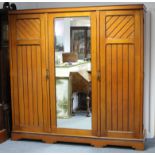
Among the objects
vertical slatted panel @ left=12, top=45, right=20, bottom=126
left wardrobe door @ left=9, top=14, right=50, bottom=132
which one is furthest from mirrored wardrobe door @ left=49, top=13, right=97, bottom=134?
vertical slatted panel @ left=12, top=45, right=20, bottom=126

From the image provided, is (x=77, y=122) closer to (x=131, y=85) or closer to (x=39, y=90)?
(x=39, y=90)

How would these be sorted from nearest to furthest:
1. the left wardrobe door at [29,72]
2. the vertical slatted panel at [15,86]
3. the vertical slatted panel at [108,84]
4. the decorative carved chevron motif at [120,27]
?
the decorative carved chevron motif at [120,27]
the vertical slatted panel at [108,84]
the left wardrobe door at [29,72]
the vertical slatted panel at [15,86]

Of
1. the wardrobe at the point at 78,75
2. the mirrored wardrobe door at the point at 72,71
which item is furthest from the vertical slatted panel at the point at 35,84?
the mirrored wardrobe door at the point at 72,71

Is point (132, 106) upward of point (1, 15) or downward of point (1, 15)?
downward

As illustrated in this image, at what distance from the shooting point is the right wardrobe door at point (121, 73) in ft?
12.4

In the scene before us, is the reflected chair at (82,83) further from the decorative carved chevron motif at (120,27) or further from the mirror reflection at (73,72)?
the decorative carved chevron motif at (120,27)

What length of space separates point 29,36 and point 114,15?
1158mm

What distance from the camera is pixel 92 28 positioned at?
389cm

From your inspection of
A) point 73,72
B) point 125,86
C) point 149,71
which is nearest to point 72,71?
point 73,72

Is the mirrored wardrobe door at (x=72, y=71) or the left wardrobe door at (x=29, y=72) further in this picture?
the left wardrobe door at (x=29, y=72)

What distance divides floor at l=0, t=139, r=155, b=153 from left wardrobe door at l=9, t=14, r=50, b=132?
229 millimetres

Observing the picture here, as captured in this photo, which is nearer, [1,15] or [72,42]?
[72,42]

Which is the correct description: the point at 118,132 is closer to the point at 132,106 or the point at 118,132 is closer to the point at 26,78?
the point at 132,106

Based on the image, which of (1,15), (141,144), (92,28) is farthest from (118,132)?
(1,15)
